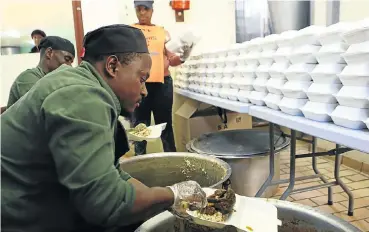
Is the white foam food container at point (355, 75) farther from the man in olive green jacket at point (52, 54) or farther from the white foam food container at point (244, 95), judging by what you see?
the man in olive green jacket at point (52, 54)

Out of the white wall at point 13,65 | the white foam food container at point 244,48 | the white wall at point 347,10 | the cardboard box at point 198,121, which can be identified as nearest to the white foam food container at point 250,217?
the white foam food container at point 244,48

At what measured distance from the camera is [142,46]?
1033 mm

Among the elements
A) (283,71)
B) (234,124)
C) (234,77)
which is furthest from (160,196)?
(234,124)

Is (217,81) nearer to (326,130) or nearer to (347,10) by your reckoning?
(326,130)

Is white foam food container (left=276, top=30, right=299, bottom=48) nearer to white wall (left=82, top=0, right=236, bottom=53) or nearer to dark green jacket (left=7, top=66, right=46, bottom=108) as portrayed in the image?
dark green jacket (left=7, top=66, right=46, bottom=108)

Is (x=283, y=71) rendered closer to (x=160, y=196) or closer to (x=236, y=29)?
(x=160, y=196)

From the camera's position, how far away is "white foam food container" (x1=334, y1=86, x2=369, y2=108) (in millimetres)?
1055

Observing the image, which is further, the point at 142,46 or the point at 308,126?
the point at 308,126

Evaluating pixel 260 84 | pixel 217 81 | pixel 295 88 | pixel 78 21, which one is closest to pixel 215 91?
pixel 217 81

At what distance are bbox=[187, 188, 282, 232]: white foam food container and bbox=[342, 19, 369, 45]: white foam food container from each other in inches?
23.9

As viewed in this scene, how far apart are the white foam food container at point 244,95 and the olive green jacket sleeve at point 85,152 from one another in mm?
1218

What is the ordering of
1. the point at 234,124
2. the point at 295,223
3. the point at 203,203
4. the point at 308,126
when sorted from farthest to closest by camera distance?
the point at 234,124, the point at 308,126, the point at 295,223, the point at 203,203

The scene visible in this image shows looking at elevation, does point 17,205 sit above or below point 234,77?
below

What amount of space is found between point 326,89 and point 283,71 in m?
0.31
